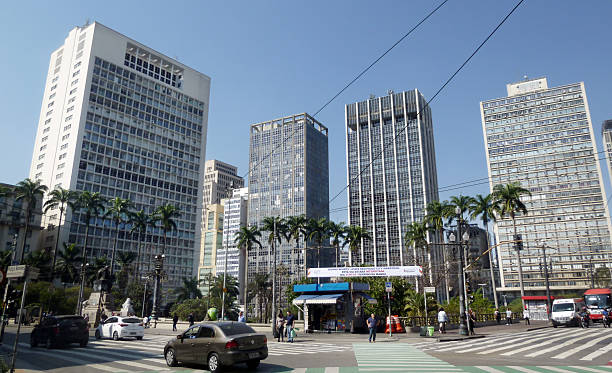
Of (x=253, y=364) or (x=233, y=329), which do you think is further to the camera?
(x=253, y=364)

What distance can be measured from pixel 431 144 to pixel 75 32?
126 meters

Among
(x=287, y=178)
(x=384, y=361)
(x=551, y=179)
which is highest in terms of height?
(x=287, y=178)

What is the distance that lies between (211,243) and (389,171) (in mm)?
83311

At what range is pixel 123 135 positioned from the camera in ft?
361

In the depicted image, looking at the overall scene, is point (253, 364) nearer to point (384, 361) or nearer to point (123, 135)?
point (384, 361)

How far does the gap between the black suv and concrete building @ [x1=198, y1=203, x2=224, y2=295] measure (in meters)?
155

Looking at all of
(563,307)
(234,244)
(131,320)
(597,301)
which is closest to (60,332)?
(131,320)

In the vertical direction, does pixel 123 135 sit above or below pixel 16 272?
above

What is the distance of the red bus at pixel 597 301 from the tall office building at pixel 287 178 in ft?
335

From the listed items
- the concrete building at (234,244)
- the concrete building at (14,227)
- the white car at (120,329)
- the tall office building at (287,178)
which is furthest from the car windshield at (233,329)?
the concrete building at (234,244)

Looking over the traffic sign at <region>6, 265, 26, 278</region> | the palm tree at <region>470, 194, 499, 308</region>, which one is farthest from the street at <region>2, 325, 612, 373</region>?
the palm tree at <region>470, 194, 499, 308</region>

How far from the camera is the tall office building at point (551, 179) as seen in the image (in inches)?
4651

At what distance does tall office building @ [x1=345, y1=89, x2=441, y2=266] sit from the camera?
146 m

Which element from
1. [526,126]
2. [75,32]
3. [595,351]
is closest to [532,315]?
[595,351]
